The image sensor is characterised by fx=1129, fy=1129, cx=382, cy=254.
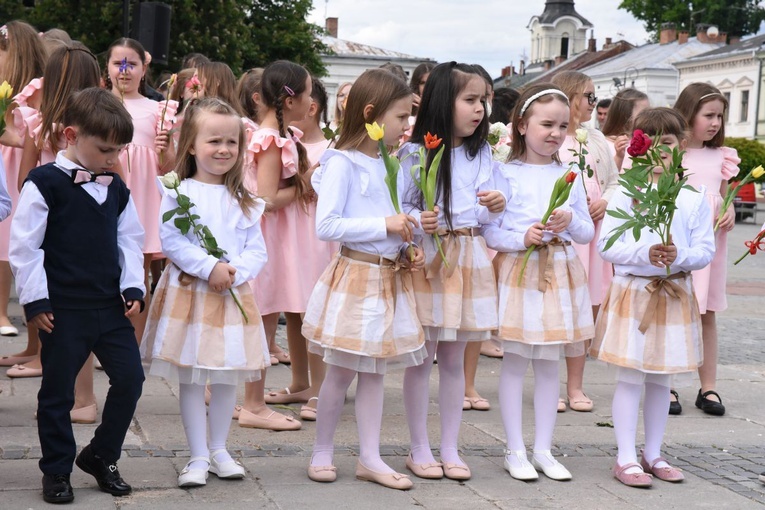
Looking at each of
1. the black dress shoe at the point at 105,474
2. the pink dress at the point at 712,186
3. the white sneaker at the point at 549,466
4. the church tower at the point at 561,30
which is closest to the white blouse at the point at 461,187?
the white sneaker at the point at 549,466

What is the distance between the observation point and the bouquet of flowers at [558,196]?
5.40m

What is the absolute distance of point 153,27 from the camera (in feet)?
44.5

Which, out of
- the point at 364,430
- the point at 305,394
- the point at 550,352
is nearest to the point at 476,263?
the point at 550,352

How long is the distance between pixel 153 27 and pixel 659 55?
63.5m

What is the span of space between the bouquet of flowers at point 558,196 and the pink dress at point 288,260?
5.15ft

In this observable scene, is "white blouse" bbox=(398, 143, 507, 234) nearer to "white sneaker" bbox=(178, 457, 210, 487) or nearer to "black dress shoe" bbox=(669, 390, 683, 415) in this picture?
"white sneaker" bbox=(178, 457, 210, 487)

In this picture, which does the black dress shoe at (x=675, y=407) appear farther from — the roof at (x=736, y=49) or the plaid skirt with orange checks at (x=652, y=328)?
the roof at (x=736, y=49)

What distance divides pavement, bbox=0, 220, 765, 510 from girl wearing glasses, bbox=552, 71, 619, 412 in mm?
244

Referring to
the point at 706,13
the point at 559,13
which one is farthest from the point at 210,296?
the point at 559,13

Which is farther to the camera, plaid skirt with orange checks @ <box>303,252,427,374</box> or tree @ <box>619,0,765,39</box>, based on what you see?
tree @ <box>619,0,765,39</box>

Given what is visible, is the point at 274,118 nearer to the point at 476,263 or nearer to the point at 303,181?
the point at 303,181

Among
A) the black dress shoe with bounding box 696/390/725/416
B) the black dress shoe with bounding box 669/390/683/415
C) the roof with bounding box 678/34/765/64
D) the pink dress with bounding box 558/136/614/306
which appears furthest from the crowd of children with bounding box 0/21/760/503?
the roof with bounding box 678/34/765/64

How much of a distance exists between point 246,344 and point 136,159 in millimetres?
2492

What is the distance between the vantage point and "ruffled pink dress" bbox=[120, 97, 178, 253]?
23.7 ft
